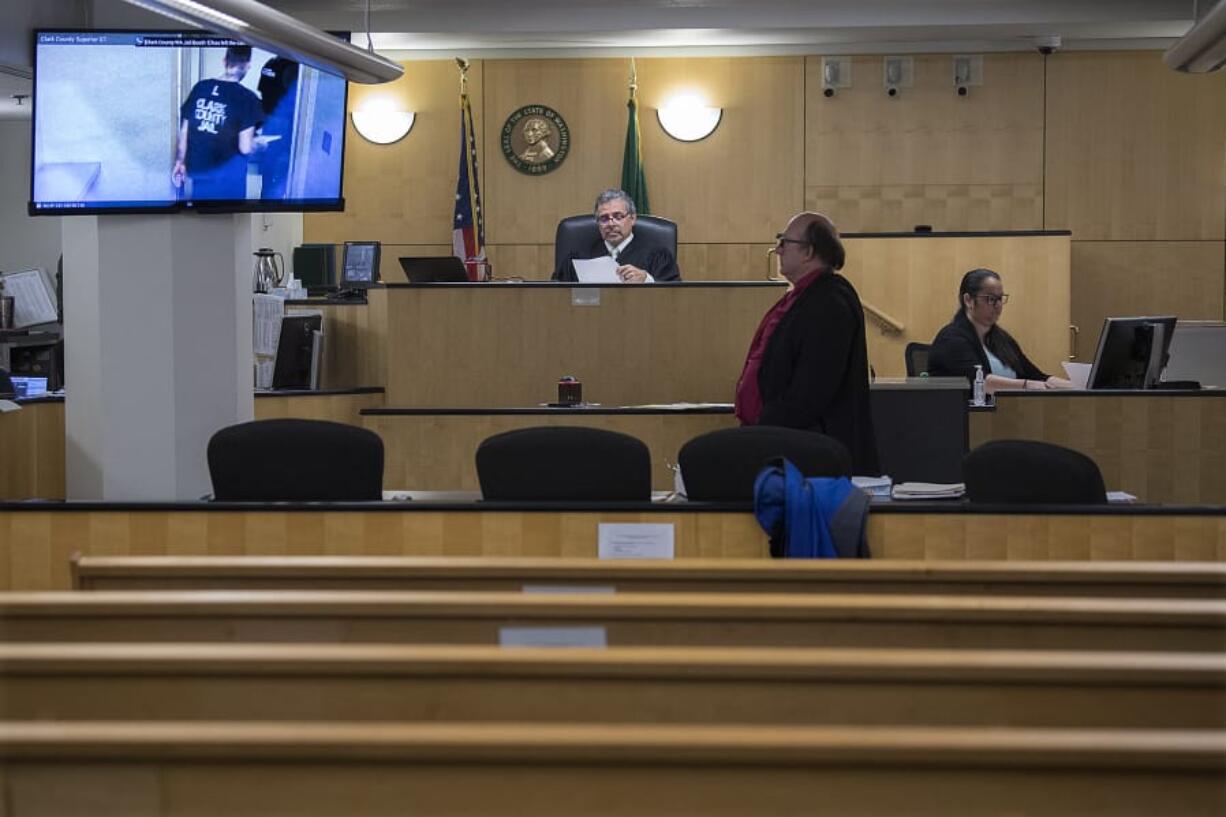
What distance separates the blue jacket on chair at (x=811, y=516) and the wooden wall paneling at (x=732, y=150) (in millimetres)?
8162

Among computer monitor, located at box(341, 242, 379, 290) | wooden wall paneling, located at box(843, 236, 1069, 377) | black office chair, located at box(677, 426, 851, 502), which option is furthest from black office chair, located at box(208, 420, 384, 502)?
wooden wall paneling, located at box(843, 236, 1069, 377)

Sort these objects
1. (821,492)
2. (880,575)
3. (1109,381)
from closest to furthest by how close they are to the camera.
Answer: (880,575) < (821,492) < (1109,381)

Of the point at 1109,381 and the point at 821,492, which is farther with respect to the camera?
the point at 1109,381

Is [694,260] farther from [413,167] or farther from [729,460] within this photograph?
[729,460]

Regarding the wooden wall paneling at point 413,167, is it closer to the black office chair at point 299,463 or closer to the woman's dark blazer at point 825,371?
the woman's dark blazer at point 825,371

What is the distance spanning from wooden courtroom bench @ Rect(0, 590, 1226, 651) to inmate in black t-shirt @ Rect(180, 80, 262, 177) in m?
2.81

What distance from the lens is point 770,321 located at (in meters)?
5.53

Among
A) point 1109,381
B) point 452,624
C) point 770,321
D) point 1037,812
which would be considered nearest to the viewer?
point 1037,812

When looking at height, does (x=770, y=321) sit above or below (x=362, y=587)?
above

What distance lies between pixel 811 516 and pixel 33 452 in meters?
4.31

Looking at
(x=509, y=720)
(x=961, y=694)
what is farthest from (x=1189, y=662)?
(x=509, y=720)

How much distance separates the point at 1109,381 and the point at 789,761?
5.50m

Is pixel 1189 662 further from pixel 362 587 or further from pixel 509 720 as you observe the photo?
pixel 362 587

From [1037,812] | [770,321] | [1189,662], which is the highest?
[770,321]
